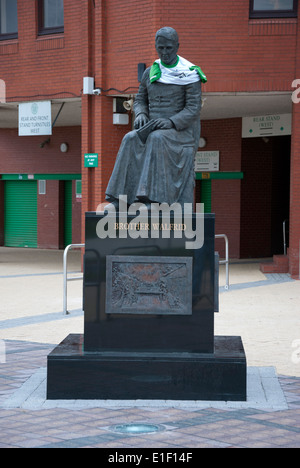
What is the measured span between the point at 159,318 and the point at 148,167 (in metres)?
1.29

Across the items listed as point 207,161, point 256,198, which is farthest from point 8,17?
point 256,198

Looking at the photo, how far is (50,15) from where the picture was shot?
1794 cm

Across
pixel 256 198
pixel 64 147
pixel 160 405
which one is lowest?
pixel 160 405

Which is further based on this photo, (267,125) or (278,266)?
(267,125)

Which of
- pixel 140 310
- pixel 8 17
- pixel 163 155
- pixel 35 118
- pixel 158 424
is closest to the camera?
pixel 158 424

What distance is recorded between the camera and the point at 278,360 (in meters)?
7.68

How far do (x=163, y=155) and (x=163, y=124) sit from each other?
0.29 metres

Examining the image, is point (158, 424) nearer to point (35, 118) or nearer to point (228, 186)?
point (35, 118)

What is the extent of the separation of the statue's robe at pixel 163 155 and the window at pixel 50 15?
442 inches

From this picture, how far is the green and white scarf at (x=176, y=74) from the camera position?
6.98m

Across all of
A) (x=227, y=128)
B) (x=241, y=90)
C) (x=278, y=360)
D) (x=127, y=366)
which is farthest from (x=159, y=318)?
(x=227, y=128)

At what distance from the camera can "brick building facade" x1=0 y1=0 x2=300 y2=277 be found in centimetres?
1545

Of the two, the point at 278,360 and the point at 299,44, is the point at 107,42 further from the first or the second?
the point at 278,360

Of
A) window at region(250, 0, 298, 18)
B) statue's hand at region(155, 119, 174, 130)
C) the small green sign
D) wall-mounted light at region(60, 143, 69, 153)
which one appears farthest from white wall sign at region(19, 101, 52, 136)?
statue's hand at region(155, 119, 174, 130)
